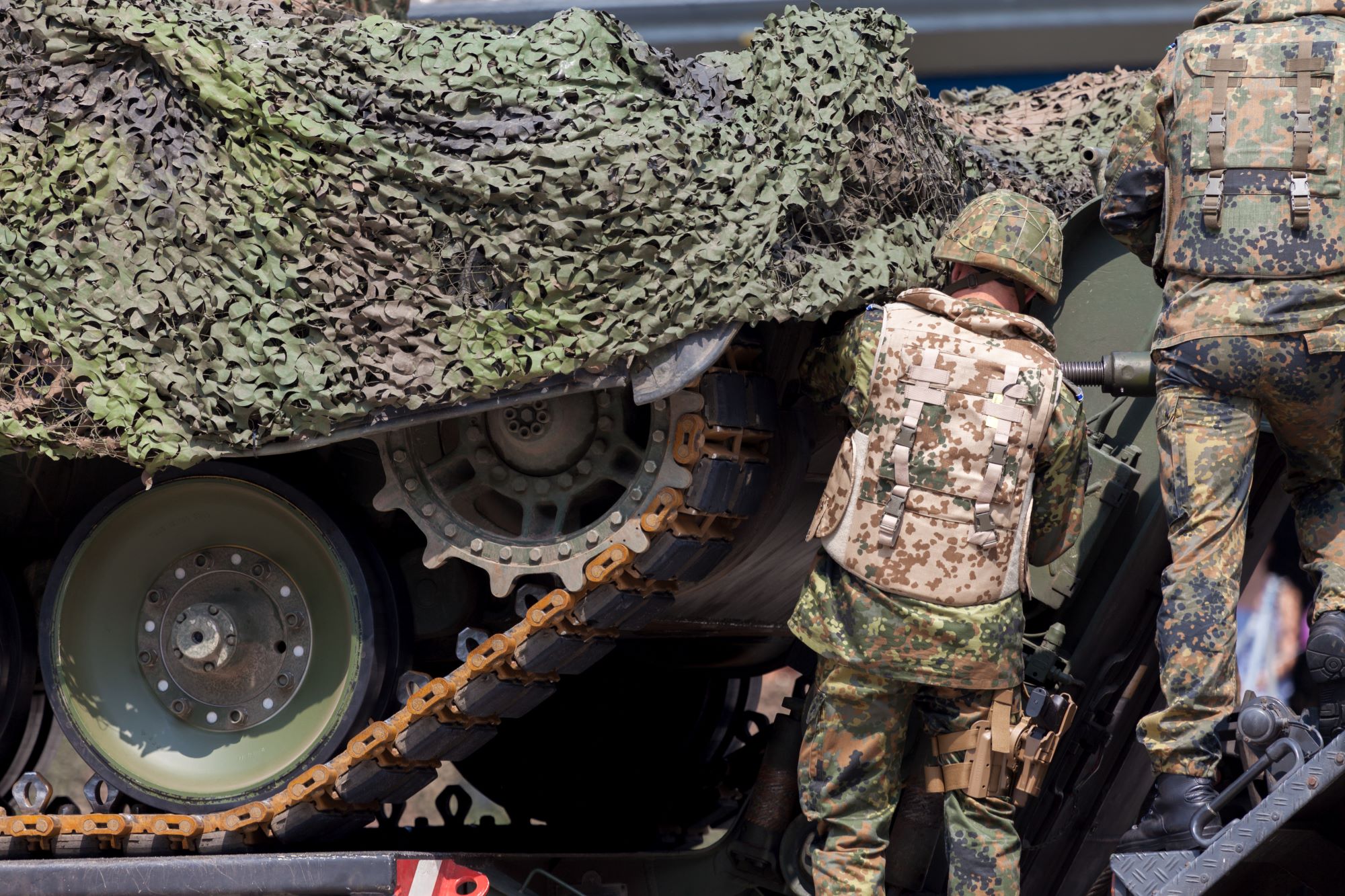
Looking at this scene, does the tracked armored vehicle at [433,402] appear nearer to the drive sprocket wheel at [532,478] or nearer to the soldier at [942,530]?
the drive sprocket wheel at [532,478]

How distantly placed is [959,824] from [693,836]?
2217 mm

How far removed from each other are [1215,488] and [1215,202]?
0.75 meters

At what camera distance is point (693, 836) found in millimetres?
6859

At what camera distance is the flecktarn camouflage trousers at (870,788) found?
4.79 metres

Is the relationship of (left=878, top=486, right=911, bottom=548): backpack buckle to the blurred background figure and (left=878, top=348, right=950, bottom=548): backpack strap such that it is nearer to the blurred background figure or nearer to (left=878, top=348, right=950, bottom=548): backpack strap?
(left=878, top=348, right=950, bottom=548): backpack strap

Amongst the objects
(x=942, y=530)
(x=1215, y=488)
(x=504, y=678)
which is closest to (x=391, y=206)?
(x=504, y=678)

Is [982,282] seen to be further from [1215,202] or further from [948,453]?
[1215,202]

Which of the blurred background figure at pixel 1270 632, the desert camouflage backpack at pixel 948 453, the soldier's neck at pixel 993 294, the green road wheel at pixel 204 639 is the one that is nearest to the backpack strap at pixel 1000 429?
the desert camouflage backpack at pixel 948 453

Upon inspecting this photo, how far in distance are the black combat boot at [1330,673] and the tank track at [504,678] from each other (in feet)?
5.11

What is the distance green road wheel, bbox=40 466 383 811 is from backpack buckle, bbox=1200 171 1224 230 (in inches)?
106

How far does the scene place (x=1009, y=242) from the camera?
4.80 m

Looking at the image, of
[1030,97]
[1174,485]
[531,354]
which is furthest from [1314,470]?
[1030,97]

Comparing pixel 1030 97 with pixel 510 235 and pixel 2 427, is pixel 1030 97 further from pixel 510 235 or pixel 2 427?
pixel 2 427

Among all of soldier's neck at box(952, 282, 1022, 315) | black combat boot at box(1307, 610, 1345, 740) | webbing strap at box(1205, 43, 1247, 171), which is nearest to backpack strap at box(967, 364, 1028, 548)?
soldier's neck at box(952, 282, 1022, 315)
